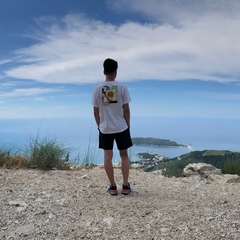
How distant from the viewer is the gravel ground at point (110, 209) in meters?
3.47

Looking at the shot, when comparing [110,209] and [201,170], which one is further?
[201,170]

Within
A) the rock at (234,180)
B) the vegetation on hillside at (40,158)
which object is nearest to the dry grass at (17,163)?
the vegetation on hillside at (40,158)

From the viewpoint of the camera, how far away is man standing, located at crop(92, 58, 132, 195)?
4.65 metres

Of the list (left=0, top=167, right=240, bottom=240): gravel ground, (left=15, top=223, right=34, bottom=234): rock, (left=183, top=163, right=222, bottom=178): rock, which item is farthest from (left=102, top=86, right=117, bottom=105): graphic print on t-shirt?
(left=183, top=163, right=222, bottom=178): rock

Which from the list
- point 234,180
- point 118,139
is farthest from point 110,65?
point 234,180

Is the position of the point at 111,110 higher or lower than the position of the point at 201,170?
higher

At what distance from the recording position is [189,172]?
7527 millimetres

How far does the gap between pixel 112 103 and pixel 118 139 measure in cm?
52

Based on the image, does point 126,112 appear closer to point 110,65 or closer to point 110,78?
point 110,78

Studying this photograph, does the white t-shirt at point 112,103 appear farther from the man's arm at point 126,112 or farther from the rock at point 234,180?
the rock at point 234,180

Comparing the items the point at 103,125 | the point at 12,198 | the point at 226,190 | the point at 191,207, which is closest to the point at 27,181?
the point at 12,198

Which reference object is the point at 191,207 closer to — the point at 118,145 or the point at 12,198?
the point at 118,145

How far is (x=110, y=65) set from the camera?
464cm

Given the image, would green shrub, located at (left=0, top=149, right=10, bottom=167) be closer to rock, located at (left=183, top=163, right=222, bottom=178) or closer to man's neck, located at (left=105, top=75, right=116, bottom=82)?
man's neck, located at (left=105, top=75, right=116, bottom=82)
